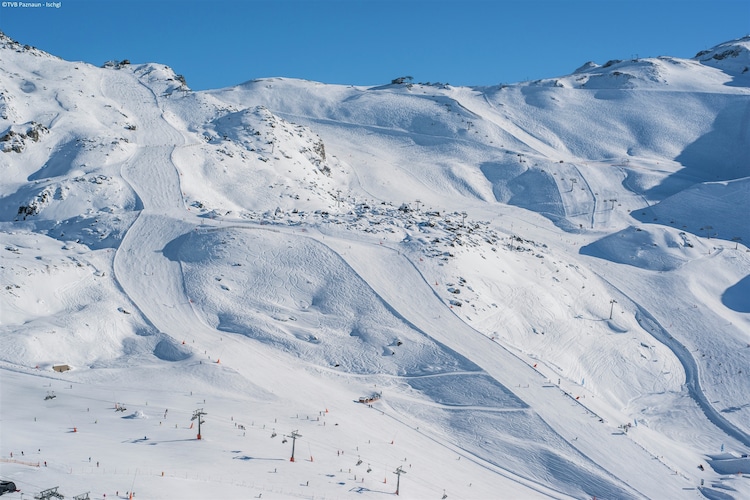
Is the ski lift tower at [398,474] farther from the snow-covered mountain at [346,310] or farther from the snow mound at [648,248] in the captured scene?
the snow mound at [648,248]

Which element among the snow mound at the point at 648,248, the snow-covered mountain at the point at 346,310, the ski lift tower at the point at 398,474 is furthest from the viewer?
the snow mound at the point at 648,248

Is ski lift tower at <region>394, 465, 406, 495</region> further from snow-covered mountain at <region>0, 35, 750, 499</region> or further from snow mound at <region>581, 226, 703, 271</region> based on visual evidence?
snow mound at <region>581, 226, 703, 271</region>

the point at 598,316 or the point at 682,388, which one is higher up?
the point at 598,316

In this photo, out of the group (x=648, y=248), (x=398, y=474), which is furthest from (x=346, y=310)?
(x=648, y=248)

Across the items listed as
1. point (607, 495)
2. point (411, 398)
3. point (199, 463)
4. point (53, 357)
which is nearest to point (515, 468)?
point (607, 495)

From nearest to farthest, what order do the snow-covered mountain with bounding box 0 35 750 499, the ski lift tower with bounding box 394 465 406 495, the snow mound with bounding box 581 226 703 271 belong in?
the ski lift tower with bounding box 394 465 406 495
the snow-covered mountain with bounding box 0 35 750 499
the snow mound with bounding box 581 226 703 271

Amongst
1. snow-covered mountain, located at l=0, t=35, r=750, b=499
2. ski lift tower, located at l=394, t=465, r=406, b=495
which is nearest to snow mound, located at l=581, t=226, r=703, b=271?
snow-covered mountain, located at l=0, t=35, r=750, b=499

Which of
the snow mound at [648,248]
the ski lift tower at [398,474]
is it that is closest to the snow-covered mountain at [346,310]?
the snow mound at [648,248]

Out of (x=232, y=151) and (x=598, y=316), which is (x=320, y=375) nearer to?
(x=598, y=316)

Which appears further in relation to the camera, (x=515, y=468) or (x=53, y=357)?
(x=53, y=357)
